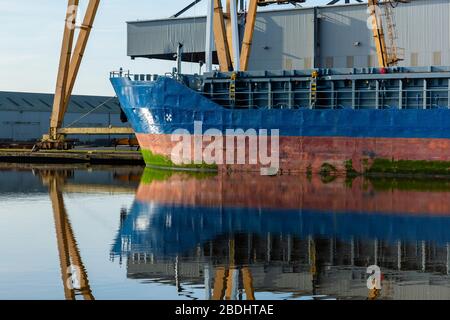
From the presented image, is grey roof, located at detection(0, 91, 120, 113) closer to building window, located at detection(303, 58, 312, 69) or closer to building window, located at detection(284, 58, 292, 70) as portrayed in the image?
building window, located at detection(284, 58, 292, 70)

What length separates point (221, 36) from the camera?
4903 centimetres

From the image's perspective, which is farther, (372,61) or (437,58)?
(372,61)

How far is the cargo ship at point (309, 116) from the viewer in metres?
38.6

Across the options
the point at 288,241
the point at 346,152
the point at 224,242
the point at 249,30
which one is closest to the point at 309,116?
the point at 346,152

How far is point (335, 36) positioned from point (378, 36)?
24.7ft

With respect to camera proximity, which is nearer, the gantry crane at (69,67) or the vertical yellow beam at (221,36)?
the vertical yellow beam at (221,36)

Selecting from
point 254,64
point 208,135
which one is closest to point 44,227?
point 208,135

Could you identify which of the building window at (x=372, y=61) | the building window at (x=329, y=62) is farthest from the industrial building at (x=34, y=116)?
the building window at (x=372, y=61)

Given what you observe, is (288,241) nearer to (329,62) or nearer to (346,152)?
(346,152)

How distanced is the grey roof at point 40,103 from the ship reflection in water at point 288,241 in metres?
56.6

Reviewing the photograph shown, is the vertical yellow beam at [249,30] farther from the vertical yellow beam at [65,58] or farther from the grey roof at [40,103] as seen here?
the grey roof at [40,103]

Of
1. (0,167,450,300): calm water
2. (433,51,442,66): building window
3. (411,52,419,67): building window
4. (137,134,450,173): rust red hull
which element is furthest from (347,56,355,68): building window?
(0,167,450,300): calm water
